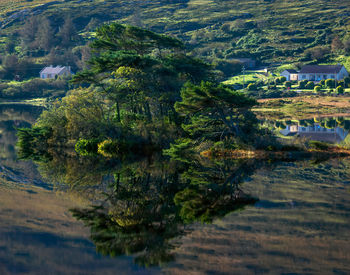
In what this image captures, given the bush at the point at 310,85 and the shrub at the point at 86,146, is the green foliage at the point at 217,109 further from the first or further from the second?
the bush at the point at 310,85

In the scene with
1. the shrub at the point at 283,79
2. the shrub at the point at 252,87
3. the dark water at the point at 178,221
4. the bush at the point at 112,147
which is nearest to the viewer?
the dark water at the point at 178,221

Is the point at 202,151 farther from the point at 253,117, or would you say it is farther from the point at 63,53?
the point at 63,53

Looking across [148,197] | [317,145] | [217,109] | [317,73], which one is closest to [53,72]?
[317,73]

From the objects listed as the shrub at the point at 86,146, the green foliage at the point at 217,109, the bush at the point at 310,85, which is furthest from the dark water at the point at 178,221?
the bush at the point at 310,85

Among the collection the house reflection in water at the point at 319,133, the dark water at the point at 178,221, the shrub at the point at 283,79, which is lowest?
the dark water at the point at 178,221

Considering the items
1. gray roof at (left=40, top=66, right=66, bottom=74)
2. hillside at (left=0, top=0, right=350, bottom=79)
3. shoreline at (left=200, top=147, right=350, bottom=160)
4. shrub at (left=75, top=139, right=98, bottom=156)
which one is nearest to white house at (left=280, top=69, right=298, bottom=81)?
hillside at (left=0, top=0, right=350, bottom=79)

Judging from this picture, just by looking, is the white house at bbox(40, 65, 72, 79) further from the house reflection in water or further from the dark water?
the dark water

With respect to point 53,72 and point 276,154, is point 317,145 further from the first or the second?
Result: point 53,72
